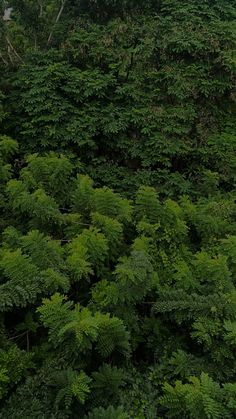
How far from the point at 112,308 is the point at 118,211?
1.26m

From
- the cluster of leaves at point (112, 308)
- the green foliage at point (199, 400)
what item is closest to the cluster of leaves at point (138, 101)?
the cluster of leaves at point (112, 308)

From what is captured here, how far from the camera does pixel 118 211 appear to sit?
4.43 metres

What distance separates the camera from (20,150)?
6176 millimetres

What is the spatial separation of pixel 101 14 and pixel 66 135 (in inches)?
104

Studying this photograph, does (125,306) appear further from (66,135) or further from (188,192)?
(66,135)

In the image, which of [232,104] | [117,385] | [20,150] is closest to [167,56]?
[232,104]

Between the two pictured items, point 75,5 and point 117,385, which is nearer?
point 117,385

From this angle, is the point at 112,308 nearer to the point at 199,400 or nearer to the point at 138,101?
the point at 199,400

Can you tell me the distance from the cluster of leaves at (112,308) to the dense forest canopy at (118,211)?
0.6 inches

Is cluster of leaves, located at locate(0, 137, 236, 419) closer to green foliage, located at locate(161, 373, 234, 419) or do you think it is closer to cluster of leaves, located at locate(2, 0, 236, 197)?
green foliage, located at locate(161, 373, 234, 419)

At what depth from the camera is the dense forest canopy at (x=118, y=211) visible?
3117 mm

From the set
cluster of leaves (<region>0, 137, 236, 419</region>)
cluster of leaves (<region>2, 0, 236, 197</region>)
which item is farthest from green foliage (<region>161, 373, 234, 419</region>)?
cluster of leaves (<region>2, 0, 236, 197</region>)

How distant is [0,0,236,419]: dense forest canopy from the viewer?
3.12m

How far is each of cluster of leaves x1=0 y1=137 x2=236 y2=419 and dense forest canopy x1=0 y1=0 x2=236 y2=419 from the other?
0.01 meters
